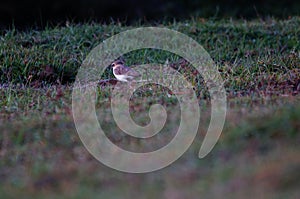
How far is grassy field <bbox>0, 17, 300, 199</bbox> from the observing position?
5047 millimetres

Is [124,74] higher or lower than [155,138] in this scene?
higher

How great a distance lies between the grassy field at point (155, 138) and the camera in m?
5.05

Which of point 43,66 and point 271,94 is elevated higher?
point 43,66

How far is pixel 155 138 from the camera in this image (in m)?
6.14

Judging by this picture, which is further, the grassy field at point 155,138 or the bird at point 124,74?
the bird at point 124,74

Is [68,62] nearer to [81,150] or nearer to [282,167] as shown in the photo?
[81,150]

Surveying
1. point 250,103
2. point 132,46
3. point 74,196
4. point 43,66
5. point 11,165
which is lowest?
point 74,196

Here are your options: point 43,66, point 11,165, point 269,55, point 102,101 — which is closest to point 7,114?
point 102,101

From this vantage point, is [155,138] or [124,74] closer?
[155,138]

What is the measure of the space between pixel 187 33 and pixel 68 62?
222 centimetres

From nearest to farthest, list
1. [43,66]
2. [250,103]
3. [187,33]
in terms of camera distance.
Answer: [250,103], [43,66], [187,33]

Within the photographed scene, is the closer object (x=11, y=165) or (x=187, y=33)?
(x=11, y=165)

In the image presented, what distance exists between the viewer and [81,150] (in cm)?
600

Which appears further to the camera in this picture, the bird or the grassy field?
the bird
